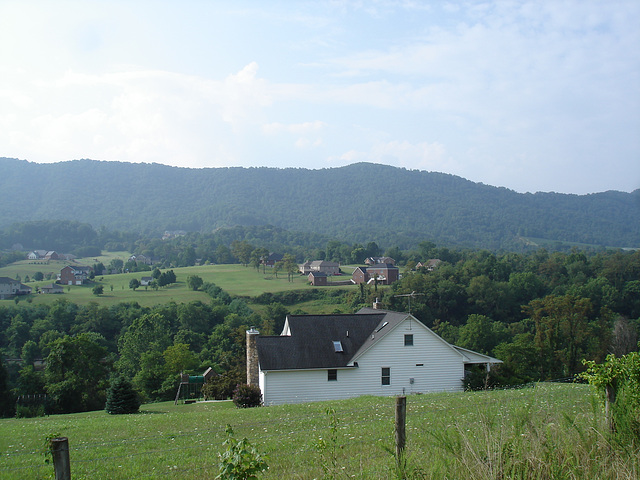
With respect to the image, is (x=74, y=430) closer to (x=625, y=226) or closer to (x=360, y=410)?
(x=360, y=410)

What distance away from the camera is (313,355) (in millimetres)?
25391

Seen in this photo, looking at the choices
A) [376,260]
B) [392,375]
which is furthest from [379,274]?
[392,375]

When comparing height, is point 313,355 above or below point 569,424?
below

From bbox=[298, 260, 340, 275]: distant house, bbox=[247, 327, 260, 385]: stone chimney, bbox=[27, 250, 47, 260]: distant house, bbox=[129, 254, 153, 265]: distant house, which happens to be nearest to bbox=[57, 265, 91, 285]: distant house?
bbox=[298, 260, 340, 275]: distant house

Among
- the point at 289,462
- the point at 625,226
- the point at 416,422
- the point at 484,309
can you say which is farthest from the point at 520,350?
the point at 625,226

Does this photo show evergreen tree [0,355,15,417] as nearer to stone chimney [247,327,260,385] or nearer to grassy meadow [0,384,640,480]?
stone chimney [247,327,260,385]

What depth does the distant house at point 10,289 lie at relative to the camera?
324ft

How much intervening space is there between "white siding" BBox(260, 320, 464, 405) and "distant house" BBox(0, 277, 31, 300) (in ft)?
293

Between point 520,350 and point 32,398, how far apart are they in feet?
117

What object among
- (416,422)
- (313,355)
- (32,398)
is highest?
(416,422)

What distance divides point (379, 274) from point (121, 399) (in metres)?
92.9

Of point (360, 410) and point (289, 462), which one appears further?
point (360, 410)

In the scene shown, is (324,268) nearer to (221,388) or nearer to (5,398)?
(5,398)

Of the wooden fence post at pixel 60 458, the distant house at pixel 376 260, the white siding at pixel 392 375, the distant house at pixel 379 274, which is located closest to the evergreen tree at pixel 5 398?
the white siding at pixel 392 375
